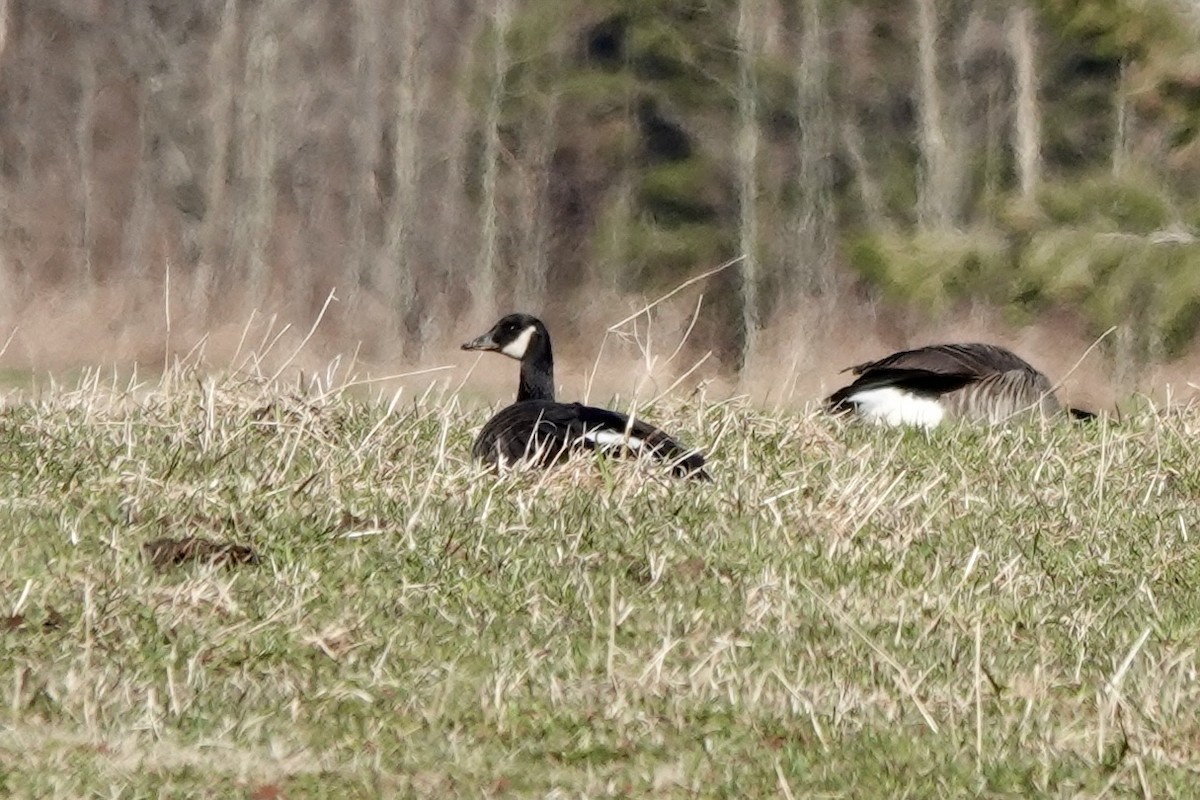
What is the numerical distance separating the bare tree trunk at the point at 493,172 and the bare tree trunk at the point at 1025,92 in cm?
946

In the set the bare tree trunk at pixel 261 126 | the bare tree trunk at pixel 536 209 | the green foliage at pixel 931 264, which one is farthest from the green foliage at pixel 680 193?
the green foliage at pixel 931 264

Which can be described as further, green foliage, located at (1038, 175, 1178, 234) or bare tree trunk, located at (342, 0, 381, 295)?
bare tree trunk, located at (342, 0, 381, 295)

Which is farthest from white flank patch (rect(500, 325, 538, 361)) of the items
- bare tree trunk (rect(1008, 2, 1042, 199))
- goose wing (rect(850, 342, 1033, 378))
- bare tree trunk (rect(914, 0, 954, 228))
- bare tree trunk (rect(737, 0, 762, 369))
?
bare tree trunk (rect(737, 0, 762, 369))

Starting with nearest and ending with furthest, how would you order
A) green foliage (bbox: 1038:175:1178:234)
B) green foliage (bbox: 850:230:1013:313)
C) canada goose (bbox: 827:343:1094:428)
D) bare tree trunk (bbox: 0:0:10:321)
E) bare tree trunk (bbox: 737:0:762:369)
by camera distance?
canada goose (bbox: 827:343:1094:428) → green foliage (bbox: 1038:175:1178:234) → green foliage (bbox: 850:230:1013:313) → bare tree trunk (bbox: 0:0:10:321) → bare tree trunk (bbox: 737:0:762:369)

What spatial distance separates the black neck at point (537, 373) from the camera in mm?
9461

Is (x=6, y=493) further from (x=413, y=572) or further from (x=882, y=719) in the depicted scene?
(x=882, y=719)

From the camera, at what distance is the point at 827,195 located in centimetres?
3591

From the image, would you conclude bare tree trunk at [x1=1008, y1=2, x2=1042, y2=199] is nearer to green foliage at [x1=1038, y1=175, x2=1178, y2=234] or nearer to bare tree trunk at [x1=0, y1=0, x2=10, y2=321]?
Answer: green foliage at [x1=1038, y1=175, x2=1178, y2=234]

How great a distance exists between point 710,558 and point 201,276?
3194 centimetres

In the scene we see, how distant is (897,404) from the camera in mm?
11016

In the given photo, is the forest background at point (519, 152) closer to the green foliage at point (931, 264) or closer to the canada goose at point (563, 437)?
the green foliage at point (931, 264)

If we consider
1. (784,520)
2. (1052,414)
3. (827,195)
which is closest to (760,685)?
(784,520)

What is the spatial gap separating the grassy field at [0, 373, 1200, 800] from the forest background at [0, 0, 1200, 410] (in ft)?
86.3

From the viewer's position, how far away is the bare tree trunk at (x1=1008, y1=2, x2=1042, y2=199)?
31.9 metres
